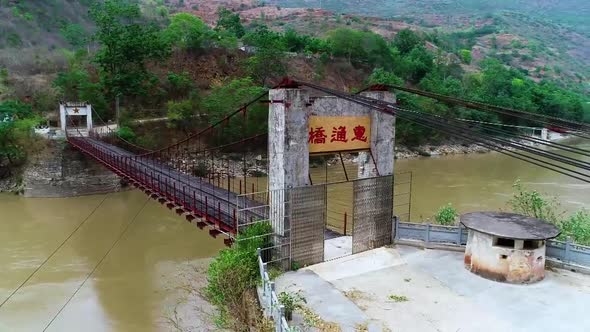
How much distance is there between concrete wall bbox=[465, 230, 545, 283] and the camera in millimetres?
6555

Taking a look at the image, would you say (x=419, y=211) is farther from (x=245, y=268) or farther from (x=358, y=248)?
(x=245, y=268)

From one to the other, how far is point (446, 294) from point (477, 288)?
0.49m

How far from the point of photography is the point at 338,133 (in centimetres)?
763

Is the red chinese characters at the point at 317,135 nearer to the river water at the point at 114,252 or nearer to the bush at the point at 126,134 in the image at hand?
the river water at the point at 114,252

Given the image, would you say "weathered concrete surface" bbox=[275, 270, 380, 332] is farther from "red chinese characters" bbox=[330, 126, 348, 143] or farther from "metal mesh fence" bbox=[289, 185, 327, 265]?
"red chinese characters" bbox=[330, 126, 348, 143]

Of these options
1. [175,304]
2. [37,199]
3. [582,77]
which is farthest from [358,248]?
[582,77]

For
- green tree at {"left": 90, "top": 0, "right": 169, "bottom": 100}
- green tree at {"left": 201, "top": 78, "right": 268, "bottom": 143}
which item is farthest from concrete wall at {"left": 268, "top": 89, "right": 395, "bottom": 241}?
green tree at {"left": 90, "top": 0, "right": 169, "bottom": 100}

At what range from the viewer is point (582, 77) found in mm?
65812

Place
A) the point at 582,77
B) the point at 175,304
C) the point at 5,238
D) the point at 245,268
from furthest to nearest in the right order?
the point at 582,77 < the point at 5,238 < the point at 175,304 < the point at 245,268

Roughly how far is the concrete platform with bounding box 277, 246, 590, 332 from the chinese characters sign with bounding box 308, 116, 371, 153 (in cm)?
→ 178

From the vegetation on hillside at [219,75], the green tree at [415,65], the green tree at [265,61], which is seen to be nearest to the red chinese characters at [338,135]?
the vegetation on hillside at [219,75]

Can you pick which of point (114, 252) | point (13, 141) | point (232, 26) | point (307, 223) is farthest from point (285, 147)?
point (232, 26)

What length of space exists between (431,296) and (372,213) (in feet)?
6.33

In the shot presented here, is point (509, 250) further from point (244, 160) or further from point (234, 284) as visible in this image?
point (244, 160)
